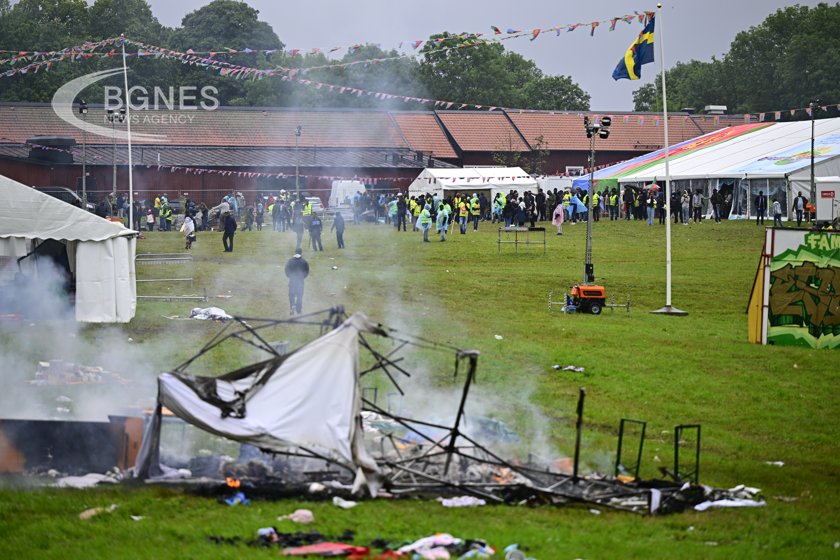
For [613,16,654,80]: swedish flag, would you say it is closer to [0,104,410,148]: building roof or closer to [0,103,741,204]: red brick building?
[0,103,741,204]: red brick building

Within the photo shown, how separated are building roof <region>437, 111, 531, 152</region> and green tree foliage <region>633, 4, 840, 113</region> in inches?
1093

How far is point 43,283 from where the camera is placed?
86.3 feet

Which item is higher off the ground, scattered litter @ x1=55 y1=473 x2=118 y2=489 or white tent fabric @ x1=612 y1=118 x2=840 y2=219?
white tent fabric @ x1=612 y1=118 x2=840 y2=219

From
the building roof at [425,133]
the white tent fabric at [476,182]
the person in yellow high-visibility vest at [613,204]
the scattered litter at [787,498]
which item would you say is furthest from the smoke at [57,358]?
the building roof at [425,133]

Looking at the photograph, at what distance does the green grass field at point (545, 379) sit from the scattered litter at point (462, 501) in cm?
18

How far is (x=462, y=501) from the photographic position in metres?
13.2

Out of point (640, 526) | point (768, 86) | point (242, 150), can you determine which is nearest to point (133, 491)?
point (640, 526)

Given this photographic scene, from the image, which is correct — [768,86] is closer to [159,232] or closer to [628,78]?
[159,232]

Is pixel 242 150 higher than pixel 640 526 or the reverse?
higher

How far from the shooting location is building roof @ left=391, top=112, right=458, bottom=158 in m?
73.8

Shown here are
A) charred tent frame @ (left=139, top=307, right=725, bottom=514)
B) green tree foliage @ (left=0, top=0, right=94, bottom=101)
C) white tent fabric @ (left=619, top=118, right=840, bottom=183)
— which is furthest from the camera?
green tree foliage @ (left=0, top=0, right=94, bottom=101)

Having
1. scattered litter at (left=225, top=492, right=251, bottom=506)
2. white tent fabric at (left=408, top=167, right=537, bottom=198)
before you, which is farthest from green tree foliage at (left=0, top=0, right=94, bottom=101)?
scattered litter at (left=225, top=492, right=251, bottom=506)

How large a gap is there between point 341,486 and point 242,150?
55.6m

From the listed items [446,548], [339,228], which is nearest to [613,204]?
[339,228]
